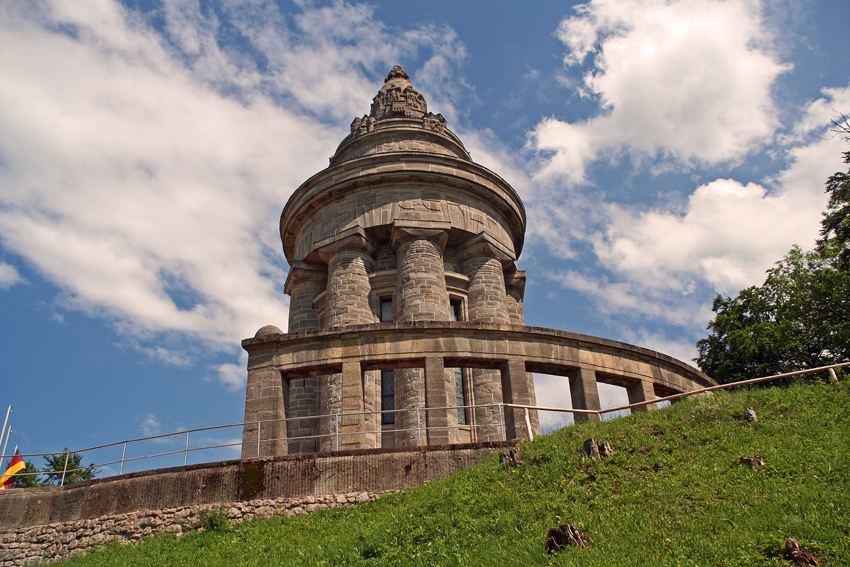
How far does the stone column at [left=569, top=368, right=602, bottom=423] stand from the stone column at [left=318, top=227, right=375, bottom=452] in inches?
254

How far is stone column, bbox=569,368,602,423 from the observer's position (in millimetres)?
14188

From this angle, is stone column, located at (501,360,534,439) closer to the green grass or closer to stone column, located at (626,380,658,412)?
the green grass

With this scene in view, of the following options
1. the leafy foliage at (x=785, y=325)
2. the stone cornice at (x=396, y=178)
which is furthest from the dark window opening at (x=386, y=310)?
the leafy foliage at (x=785, y=325)

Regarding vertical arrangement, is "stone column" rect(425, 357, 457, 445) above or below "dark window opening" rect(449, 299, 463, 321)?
below

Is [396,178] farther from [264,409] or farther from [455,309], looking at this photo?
[264,409]

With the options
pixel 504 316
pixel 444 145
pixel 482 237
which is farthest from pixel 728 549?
pixel 444 145

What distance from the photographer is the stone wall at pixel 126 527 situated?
11.0 m

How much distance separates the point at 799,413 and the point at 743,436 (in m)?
1.51

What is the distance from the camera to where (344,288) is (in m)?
19.2

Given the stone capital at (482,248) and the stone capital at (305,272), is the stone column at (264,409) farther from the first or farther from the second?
the stone capital at (482,248)

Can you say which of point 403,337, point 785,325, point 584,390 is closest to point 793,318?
point 785,325

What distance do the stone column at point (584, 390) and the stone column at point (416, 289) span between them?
11.7 ft

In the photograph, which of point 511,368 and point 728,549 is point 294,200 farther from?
point 728,549

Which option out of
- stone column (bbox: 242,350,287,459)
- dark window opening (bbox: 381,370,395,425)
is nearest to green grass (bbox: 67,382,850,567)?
stone column (bbox: 242,350,287,459)
